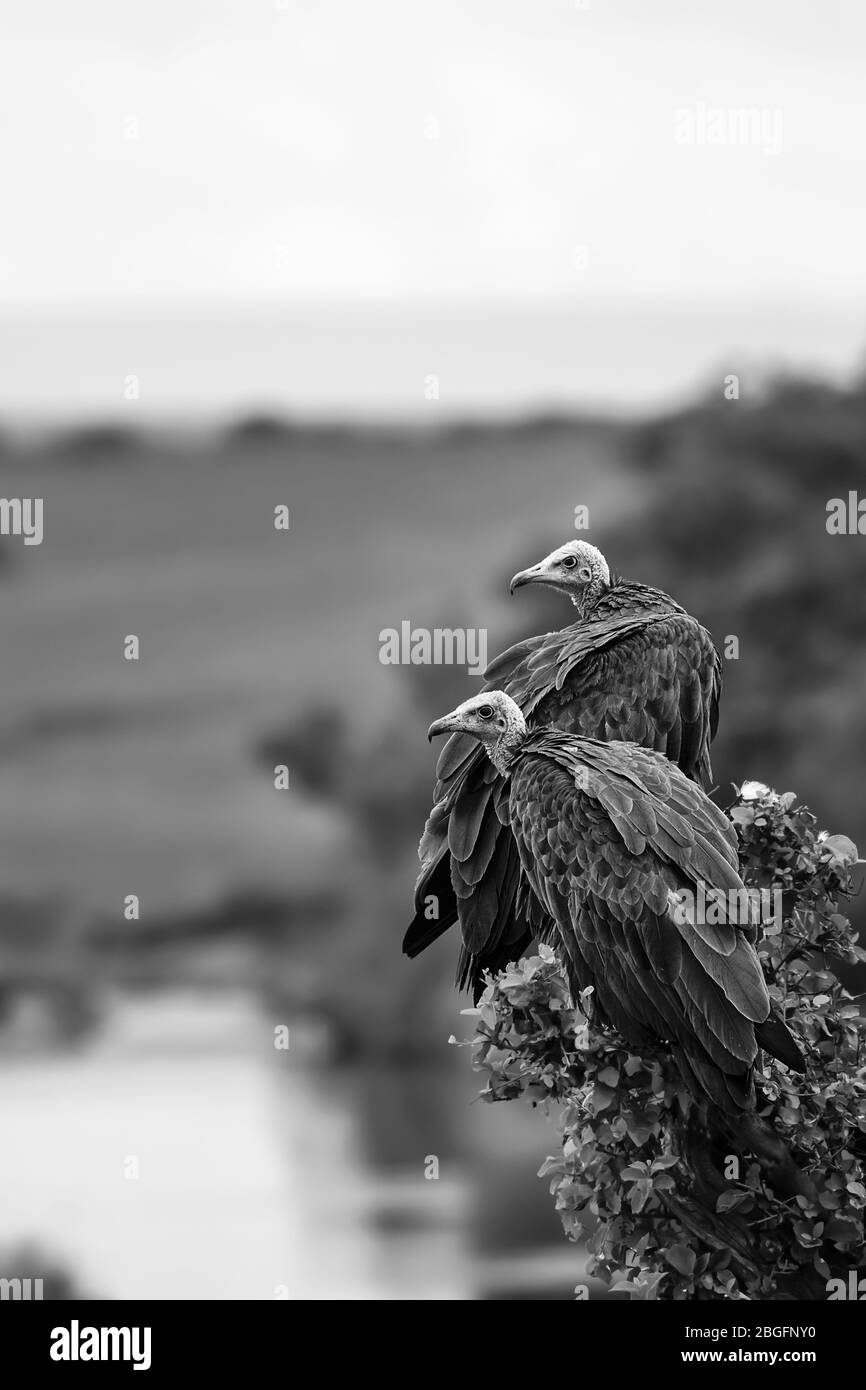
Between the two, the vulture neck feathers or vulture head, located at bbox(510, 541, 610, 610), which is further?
vulture head, located at bbox(510, 541, 610, 610)

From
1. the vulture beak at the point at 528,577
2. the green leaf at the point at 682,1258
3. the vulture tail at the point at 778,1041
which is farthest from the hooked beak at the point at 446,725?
the green leaf at the point at 682,1258

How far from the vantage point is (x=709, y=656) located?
6.73 meters

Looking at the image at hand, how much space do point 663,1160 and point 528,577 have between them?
248 cm

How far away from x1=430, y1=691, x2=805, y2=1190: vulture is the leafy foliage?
3.9 inches

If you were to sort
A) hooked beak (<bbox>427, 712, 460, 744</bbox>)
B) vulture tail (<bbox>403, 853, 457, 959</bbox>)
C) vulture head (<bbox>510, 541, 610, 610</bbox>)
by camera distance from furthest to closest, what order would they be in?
vulture head (<bbox>510, 541, 610, 610</bbox>) → vulture tail (<bbox>403, 853, 457, 959</bbox>) → hooked beak (<bbox>427, 712, 460, 744</bbox>)

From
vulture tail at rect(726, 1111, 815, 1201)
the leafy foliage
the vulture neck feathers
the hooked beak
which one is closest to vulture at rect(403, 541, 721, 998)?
the vulture neck feathers

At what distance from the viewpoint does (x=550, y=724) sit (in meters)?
6.71

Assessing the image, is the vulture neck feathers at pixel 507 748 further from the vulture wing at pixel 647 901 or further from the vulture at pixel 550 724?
the vulture at pixel 550 724

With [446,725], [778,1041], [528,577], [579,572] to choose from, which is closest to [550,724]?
[528,577]

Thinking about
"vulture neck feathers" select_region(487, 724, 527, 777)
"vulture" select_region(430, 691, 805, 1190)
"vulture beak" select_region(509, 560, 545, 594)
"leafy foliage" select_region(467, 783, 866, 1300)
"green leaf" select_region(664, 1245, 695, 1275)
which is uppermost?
"vulture beak" select_region(509, 560, 545, 594)

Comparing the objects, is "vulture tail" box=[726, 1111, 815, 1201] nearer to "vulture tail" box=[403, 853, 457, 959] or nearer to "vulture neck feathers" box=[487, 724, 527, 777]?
"vulture neck feathers" box=[487, 724, 527, 777]

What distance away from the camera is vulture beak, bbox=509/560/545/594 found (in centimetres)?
671
